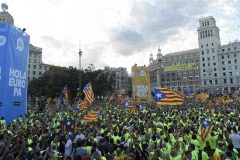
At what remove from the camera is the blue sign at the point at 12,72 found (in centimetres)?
1956

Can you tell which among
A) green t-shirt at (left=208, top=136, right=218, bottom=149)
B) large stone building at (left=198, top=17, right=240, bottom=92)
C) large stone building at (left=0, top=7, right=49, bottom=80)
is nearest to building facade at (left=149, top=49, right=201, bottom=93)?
large stone building at (left=198, top=17, right=240, bottom=92)

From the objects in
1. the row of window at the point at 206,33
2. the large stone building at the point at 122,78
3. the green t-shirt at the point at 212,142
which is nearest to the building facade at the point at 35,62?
the large stone building at the point at 122,78

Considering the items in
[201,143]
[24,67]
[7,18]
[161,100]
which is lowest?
[201,143]

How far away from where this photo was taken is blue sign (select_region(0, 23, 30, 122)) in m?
19.6

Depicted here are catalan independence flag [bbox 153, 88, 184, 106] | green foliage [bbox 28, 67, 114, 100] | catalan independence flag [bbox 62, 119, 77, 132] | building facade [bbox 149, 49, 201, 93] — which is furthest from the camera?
building facade [bbox 149, 49, 201, 93]

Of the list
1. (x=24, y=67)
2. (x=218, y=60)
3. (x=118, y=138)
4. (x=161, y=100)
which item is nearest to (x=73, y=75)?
(x=24, y=67)

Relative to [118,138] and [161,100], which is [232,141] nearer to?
[118,138]

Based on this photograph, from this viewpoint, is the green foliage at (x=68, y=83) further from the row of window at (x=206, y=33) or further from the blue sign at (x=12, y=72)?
the row of window at (x=206, y=33)

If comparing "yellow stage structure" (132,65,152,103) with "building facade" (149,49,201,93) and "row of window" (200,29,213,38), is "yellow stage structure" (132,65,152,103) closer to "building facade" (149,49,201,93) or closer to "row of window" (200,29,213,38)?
"building facade" (149,49,201,93)

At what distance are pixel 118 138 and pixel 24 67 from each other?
13431 millimetres

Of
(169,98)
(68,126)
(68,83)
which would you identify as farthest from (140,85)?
(68,83)

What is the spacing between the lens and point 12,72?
2019 cm

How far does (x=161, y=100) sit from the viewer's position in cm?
1780

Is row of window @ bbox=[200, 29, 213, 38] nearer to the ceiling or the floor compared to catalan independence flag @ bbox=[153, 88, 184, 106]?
nearer to the ceiling
